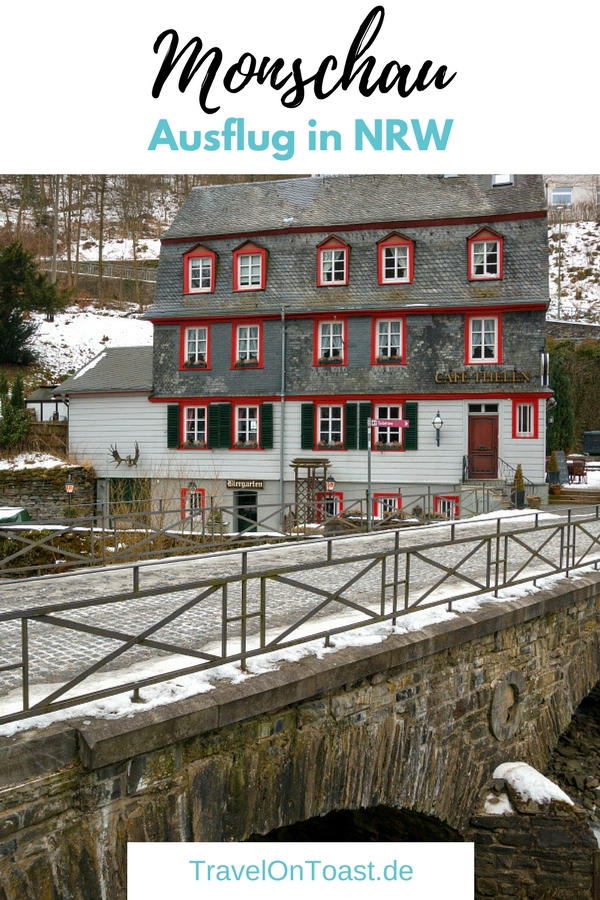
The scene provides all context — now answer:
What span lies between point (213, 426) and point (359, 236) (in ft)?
24.7

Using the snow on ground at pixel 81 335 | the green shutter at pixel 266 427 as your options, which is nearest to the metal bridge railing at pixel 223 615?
the green shutter at pixel 266 427

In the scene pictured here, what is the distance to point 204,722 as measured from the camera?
16.6 ft

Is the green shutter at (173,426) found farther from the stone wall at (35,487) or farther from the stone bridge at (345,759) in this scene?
the stone bridge at (345,759)

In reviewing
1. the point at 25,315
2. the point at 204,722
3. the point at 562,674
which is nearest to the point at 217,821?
the point at 204,722

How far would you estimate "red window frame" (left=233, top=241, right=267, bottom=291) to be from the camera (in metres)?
26.8

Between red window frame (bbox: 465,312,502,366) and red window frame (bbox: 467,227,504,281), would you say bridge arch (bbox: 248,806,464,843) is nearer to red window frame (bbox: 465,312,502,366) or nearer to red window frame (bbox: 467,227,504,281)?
red window frame (bbox: 465,312,502,366)

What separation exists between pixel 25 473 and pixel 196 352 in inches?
263

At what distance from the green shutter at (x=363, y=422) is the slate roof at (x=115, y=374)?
713cm

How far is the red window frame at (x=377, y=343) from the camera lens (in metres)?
25.4

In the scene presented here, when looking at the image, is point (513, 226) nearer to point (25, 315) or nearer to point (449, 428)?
point (449, 428)

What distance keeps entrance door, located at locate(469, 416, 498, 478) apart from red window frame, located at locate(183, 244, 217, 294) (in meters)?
9.51

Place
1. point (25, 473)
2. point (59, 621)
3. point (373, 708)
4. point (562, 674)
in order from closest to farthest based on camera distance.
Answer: point (59, 621), point (373, 708), point (562, 674), point (25, 473)

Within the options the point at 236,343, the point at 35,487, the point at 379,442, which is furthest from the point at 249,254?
the point at 35,487

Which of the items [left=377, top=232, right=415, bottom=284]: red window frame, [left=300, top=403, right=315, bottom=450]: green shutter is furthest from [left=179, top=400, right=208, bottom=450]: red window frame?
[left=377, top=232, right=415, bottom=284]: red window frame
